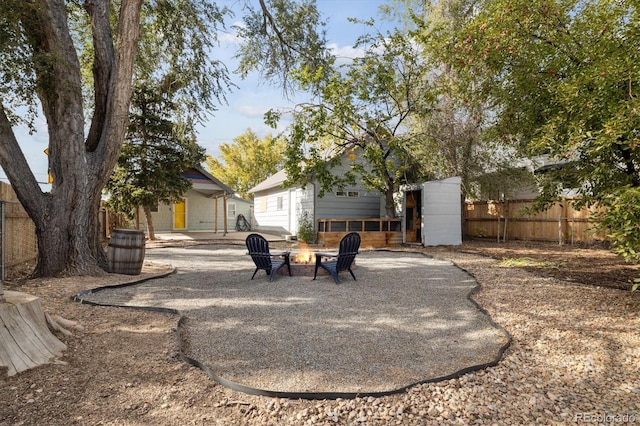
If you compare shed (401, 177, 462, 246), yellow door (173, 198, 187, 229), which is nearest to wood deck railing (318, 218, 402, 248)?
shed (401, 177, 462, 246)

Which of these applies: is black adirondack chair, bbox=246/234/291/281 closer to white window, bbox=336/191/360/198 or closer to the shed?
the shed

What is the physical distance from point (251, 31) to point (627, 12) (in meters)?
8.33

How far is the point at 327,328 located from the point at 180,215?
19956mm

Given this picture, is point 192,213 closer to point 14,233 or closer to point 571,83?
point 14,233

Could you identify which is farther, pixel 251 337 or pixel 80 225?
pixel 80 225

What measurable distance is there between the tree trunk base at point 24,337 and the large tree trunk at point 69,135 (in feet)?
12.9

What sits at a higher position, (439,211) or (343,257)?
(439,211)

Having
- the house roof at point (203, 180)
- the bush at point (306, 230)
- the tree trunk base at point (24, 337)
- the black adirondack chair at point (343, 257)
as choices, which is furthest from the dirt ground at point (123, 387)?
the house roof at point (203, 180)

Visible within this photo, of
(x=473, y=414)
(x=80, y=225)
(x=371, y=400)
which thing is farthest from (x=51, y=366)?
(x=80, y=225)

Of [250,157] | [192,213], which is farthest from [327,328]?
[250,157]

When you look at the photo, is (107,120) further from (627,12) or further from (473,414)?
(627,12)

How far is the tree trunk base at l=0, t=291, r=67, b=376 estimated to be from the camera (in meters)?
2.99

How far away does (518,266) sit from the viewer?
8430 mm

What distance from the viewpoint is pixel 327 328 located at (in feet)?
14.3
